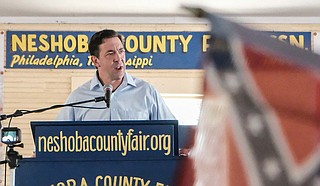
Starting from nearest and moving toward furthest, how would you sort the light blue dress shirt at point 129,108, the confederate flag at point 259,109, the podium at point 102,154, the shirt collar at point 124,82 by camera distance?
the confederate flag at point 259,109 < the podium at point 102,154 < the light blue dress shirt at point 129,108 < the shirt collar at point 124,82

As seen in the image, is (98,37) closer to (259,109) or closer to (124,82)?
(124,82)

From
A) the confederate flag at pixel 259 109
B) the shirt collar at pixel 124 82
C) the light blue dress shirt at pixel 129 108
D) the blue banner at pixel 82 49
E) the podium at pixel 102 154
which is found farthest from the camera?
the blue banner at pixel 82 49

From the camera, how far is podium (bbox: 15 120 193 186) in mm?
2049

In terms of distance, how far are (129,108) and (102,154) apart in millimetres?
781

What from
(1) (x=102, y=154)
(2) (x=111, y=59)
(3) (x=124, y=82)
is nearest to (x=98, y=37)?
(2) (x=111, y=59)

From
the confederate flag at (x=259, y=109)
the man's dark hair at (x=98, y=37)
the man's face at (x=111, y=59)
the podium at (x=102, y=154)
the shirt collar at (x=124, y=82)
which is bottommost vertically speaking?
the podium at (x=102, y=154)

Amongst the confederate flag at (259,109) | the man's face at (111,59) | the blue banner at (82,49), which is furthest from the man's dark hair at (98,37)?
the blue banner at (82,49)

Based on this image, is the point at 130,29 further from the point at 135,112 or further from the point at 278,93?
the point at 278,93

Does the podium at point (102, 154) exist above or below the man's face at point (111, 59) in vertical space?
below

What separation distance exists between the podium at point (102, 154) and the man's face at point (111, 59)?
0.88 metres

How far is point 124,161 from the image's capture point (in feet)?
6.82

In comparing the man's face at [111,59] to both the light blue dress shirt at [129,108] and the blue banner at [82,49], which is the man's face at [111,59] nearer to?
the light blue dress shirt at [129,108]

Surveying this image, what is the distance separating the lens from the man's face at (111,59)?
119 inches

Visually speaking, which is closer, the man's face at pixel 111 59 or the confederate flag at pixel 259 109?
the confederate flag at pixel 259 109
